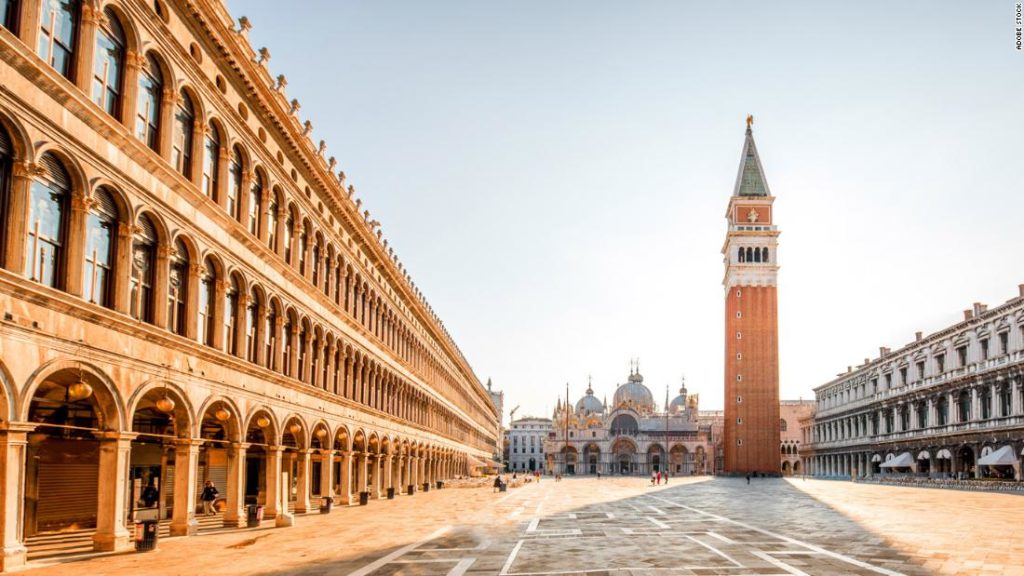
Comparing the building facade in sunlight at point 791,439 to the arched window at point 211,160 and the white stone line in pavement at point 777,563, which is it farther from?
the arched window at point 211,160

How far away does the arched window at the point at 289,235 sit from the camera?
112ft

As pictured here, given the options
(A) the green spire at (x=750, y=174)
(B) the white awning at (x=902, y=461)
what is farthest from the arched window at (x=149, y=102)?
(A) the green spire at (x=750, y=174)

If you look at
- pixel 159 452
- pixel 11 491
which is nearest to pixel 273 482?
→ pixel 159 452

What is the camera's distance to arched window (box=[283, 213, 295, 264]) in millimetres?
34031

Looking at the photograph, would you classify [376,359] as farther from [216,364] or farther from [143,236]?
[143,236]

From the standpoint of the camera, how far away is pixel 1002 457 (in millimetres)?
62188

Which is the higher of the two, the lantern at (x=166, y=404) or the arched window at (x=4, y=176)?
the arched window at (x=4, y=176)

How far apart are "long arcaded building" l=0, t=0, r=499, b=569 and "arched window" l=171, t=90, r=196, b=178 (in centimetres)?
8

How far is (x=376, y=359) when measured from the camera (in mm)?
50094

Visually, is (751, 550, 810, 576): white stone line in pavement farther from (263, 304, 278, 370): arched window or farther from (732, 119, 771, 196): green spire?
(732, 119, 771, 196): green spire

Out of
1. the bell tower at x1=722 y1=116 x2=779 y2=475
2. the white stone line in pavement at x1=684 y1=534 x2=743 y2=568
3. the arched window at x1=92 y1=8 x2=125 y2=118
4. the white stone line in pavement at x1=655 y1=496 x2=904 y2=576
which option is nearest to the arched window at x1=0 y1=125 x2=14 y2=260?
the arched window at x1=92 y1=8 x2=125 y2=118

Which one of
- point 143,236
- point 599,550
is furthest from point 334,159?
point 599,550

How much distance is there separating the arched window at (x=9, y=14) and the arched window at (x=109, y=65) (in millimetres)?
2596

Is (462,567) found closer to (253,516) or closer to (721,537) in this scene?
(721,537)
